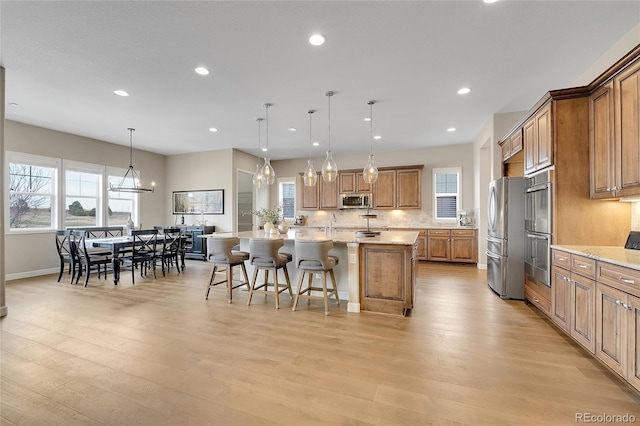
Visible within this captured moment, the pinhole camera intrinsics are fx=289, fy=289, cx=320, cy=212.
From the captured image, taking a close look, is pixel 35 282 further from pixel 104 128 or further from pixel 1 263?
pixel 104 128

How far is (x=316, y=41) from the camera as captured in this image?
9.29ft

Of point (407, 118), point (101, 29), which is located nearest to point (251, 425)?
point (101, 29)

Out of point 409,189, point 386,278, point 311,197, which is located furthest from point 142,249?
point 409,189

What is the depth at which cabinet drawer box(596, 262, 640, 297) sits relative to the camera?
1897mm

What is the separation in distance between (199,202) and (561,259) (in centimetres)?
769

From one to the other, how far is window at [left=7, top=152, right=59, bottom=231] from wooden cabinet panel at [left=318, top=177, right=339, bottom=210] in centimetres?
595

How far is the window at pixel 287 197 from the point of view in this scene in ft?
29.9

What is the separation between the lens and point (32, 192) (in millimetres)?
5621

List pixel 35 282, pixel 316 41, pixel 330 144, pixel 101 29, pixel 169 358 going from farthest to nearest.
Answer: pixel 330 144, pixel 35 282, pixel 316 41, pixel 101 29, pixel 169 358

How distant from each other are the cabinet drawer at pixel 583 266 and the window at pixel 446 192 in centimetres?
492

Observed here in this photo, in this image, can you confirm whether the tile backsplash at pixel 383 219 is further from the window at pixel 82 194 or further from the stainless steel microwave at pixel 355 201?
the window at pixel 82 194

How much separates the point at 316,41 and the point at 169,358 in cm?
321

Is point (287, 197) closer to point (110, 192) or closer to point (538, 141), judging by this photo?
point (110, 192)

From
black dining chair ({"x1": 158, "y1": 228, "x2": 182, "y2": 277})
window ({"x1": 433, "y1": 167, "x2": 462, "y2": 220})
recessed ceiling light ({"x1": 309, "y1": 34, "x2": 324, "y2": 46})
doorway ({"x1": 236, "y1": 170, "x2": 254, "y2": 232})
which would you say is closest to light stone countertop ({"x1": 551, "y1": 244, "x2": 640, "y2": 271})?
recessed ceiling light ({"x1": 309, "y1": 34, "x2": 324, "y2": 46})
